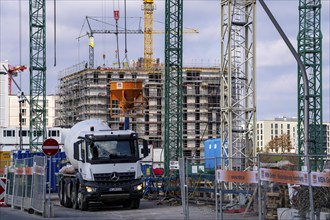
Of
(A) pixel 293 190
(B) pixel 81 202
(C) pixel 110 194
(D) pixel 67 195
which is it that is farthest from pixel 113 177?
(A) pixel 293 190

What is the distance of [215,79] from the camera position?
147000 millimetres

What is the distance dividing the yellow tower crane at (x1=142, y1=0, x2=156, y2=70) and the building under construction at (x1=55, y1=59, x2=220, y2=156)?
6.86 metres

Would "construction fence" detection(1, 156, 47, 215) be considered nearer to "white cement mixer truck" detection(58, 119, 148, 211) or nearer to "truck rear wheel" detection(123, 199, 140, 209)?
"white cement mixer truck" detection(58, 119, 148, 211)

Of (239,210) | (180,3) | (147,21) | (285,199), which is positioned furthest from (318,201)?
(147,21)

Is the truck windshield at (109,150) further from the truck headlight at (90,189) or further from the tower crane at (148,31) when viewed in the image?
the tower crane at (148,31)

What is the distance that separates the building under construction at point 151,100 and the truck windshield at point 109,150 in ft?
359

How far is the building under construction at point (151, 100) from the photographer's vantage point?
141 m

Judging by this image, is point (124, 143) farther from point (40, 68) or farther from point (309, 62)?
point (309, 62)

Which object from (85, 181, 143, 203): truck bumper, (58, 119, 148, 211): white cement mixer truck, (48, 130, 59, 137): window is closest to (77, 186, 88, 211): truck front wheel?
(58, 119, 148, 211): white cement mixer truck

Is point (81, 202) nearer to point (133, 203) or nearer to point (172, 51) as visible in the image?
point (133, 203)

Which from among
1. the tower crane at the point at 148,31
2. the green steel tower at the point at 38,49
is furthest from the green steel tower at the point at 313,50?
the tower crane at the point at 148,31

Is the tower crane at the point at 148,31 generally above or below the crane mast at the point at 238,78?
above

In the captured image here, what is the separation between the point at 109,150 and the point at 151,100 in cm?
11347

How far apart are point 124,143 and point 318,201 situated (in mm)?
12927
